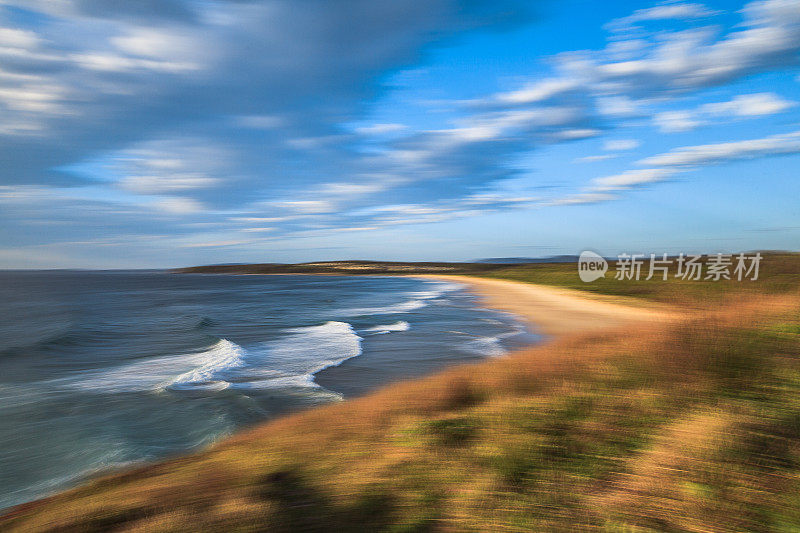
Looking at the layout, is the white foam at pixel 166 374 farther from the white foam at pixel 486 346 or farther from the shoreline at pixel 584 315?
the shoreline at pixel 584 315

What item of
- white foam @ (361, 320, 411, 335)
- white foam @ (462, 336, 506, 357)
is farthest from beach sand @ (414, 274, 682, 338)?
white foam @ (361, 320, 411, 335)

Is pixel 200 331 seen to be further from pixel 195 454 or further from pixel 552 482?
pixel 552 482

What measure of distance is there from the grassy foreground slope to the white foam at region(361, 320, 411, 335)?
45.3 feet

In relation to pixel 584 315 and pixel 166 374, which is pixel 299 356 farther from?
pixel 584 315

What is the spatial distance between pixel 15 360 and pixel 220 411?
42.0 feet

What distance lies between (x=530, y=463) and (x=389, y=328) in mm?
17831

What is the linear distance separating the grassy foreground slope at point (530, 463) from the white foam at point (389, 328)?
13.8 metres

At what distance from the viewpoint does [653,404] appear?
18.4ft

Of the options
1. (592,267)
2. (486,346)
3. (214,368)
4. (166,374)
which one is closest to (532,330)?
(486,346)

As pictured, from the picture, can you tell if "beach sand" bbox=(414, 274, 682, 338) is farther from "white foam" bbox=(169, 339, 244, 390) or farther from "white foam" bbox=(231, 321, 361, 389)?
"white foam" bbox=(169, 339, 244, 390)

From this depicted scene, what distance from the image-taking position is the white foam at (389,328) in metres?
21.4

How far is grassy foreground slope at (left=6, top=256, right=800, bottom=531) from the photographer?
3.86 m

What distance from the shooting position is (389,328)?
73.4ft

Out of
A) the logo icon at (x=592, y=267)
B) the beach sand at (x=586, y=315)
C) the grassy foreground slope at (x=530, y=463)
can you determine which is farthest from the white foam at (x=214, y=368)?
the logo icon at (x=592, y=267)
